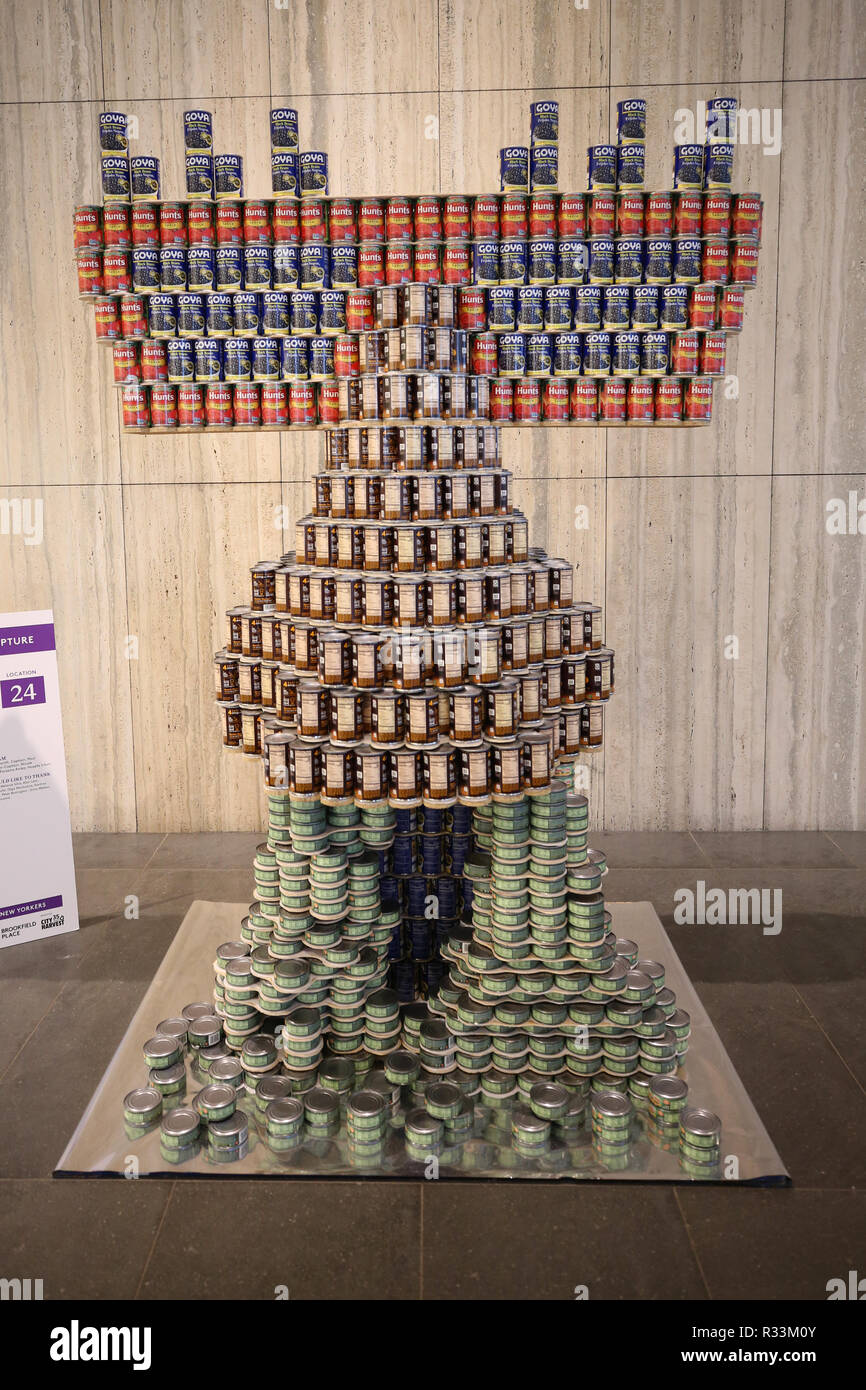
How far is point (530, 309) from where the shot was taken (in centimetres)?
542

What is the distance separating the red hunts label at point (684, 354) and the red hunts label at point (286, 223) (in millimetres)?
1888

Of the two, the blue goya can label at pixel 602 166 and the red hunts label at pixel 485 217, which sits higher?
the blue goya can label at pixel 602 166

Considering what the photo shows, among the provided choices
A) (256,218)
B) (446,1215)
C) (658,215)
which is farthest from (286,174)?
(446,1215)

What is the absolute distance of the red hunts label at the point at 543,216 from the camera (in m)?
5.30

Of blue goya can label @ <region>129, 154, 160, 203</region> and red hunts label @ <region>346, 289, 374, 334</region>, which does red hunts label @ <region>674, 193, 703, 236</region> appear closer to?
red hunts label @ <region>346, 289, 374, 334</region>

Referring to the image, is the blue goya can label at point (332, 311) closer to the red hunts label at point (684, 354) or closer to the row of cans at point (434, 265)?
the row of cans at point (434, 265)

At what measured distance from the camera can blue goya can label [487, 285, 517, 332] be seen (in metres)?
5.34

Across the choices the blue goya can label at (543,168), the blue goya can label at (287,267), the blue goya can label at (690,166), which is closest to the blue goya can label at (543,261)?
the blue goya can label at (543,168)

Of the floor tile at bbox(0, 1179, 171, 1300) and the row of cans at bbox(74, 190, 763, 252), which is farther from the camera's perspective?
the row of cans at bbox(74, 190, 763, 252)

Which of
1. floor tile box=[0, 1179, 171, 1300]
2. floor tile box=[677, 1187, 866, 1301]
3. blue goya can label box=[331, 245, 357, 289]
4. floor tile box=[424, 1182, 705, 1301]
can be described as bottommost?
floor tile box=[677, 1187, 866, 1301]

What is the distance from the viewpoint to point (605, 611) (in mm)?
6621

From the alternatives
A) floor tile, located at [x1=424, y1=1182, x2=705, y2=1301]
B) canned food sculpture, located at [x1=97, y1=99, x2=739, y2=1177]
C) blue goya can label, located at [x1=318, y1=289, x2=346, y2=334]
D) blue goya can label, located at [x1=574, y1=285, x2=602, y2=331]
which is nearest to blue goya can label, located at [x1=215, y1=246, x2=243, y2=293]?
blue goya can label, located at [x1=318, y1=289, x2=346, y2=334]

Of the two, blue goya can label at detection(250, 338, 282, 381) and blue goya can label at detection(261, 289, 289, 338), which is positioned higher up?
blue goya can label at detection(261, 289, 289, 338)
